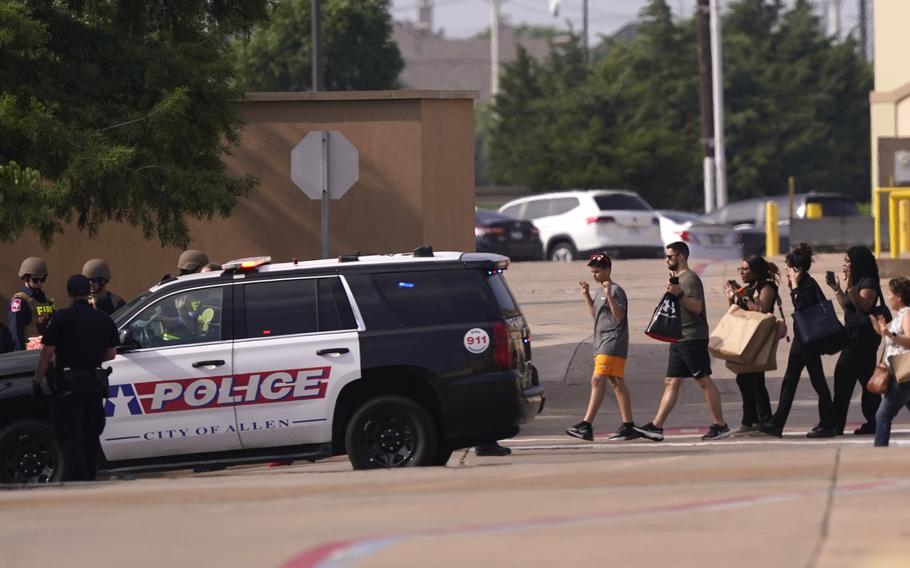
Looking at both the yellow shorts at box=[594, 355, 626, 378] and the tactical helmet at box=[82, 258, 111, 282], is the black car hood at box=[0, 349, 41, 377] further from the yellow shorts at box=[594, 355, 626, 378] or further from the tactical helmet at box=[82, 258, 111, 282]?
the yellow shorts at box=[594, 355, 626, 378]

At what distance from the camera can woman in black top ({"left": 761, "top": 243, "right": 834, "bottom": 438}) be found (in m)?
13.2

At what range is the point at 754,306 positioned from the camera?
13.5 meters

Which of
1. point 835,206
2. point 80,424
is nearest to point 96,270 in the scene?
point 80,424

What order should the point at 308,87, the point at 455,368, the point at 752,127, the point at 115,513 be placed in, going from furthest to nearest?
the point at 752,127, the point at 308,87, the point at 455,368, the point at 115,513

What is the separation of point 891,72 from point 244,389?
98.3 ft

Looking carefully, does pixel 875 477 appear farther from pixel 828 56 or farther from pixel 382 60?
pixel 828 56

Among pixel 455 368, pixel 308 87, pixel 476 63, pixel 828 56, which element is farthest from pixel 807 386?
pixel 476 63

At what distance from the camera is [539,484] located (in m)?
10.1

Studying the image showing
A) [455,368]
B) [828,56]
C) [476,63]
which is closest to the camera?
[455,368]

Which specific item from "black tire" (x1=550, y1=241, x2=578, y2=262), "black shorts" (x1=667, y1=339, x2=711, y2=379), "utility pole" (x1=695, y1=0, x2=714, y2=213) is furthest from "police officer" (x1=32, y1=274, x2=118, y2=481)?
"utility pole" (x1=695, y1=0, x2=714, y2=213)

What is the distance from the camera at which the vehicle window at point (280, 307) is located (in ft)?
36.8

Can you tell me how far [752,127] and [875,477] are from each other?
52057 mm

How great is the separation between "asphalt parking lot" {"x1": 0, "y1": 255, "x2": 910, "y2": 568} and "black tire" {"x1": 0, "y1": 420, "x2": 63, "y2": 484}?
1.96ft

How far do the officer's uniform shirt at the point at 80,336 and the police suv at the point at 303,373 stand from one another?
0.39 m
